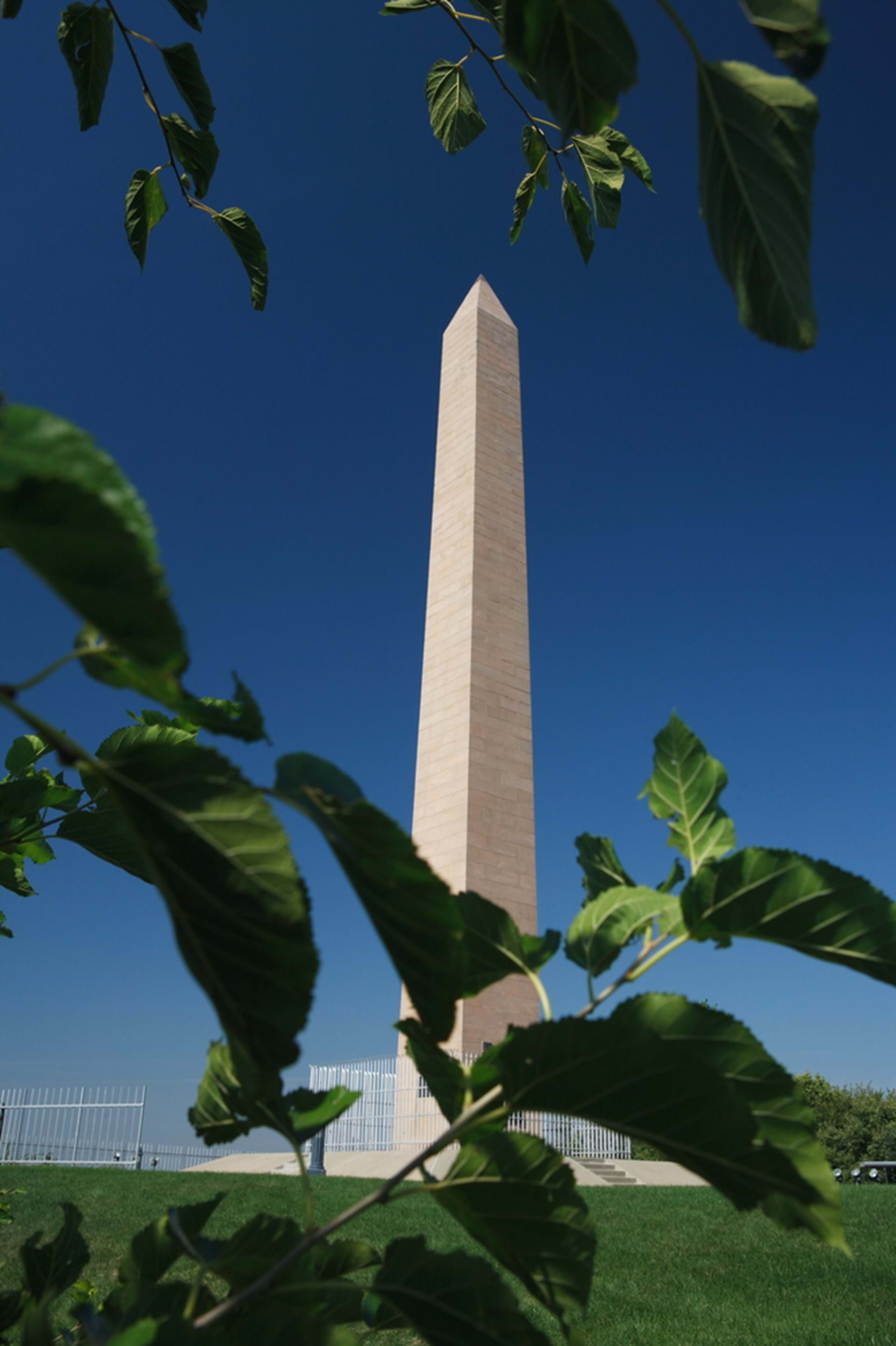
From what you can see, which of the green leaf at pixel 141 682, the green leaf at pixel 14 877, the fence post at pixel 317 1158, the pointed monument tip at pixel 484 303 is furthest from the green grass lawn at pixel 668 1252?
the pointed monument tip at pixel 484 303

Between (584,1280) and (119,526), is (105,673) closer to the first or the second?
(119,526)

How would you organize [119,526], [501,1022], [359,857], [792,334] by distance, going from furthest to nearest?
[501,1022] < [792,334] < [359,857] < [119,526]

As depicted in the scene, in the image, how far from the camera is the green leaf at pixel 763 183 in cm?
51

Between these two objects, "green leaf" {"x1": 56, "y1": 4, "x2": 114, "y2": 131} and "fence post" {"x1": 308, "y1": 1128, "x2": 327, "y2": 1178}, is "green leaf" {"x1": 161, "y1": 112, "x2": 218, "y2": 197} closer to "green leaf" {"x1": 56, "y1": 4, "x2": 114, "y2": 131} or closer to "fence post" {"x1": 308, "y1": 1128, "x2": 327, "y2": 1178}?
"green leaf" {"x1": 56, "y1": 4, "x2": 114, "y2": 131}

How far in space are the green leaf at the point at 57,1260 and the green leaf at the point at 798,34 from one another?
91cm

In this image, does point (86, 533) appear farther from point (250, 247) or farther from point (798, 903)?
point (250, 247)

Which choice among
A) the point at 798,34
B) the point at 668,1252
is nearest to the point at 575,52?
the point at 798,34

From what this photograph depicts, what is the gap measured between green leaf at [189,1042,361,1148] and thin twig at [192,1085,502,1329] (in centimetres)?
8

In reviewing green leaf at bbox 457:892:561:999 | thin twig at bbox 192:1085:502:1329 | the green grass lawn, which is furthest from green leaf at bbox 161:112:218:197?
the green grass lawn

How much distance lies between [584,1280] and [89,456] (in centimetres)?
50

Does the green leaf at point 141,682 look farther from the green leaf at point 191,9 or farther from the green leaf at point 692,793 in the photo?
the green leaf at point 191,9

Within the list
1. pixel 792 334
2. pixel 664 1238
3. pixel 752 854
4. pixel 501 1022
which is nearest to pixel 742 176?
pixel 792 334

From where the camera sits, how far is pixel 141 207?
1493 millimetres

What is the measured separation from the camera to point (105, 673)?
1.32 ft
